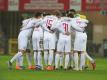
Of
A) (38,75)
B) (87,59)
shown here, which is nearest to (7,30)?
(87,59)

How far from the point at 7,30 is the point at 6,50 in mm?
4373

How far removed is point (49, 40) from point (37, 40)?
1.54ft

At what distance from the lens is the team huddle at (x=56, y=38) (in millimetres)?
23078

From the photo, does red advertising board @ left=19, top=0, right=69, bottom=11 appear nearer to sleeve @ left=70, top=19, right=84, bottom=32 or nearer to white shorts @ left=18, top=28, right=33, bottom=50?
white shorts @ left=18, top=28, right=33, bottom=50

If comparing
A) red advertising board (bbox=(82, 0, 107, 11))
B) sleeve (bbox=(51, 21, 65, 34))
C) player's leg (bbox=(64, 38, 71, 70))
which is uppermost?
red advertising board (bbox=(82, 0, 107, 11))

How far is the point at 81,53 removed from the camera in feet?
76.3

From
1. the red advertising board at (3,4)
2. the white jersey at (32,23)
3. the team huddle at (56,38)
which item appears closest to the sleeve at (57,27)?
the team huddle at (56,38)

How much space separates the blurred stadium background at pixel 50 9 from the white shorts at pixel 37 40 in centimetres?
1048

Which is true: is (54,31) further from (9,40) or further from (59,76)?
(9,40)

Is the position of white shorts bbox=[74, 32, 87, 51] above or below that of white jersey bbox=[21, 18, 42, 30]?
below

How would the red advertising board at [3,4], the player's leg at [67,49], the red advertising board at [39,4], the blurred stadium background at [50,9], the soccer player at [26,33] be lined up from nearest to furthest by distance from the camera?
the player's leg at [67,49]
the soccer player at [26,33]
the blurred stadium background at [50,9]
the red advertising board at [39,4]
the red advertising board at [3,4]

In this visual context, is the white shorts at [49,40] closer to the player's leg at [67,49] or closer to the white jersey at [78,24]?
the player's leg at [67,49]

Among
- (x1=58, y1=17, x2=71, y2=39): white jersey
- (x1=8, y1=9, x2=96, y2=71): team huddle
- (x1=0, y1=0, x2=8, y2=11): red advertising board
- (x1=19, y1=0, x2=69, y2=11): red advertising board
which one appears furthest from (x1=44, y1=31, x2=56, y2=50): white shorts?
(x1=0, y1=0, x2=8, y2=11): red advertising board

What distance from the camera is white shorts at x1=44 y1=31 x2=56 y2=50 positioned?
913 inches
